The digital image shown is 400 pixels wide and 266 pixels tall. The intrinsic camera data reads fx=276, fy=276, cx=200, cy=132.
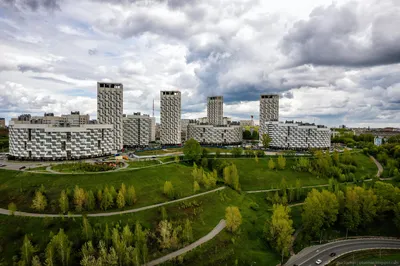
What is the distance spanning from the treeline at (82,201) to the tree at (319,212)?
2033 inches

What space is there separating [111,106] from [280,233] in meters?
116

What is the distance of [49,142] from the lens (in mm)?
118500

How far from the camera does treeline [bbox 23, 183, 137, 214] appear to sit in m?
72.4

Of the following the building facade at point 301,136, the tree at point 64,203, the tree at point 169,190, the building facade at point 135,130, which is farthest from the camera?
the building facade at point 301,136

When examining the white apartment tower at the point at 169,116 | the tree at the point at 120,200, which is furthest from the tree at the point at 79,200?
the white apartment tower at the point at 169,116

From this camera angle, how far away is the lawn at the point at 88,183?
79.7 m

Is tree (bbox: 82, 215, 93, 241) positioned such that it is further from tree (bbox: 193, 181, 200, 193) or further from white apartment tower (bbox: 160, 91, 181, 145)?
white apartment tower (bbox: 160, 91, 181, 145)

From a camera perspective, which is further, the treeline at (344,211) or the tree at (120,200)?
the treeline at (344,211)

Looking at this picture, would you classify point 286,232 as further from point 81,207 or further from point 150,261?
point 81,207

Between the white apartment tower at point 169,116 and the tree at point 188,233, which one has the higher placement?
the white apartment tower at point 169,116

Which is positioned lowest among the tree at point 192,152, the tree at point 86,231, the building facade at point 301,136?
the tree at point 86,231

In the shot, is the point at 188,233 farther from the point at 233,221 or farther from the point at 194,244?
the point at 233,221

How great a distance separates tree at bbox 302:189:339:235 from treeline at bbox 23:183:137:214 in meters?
51.7

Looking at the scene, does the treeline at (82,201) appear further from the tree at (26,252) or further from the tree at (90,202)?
the tree at (26,252)
